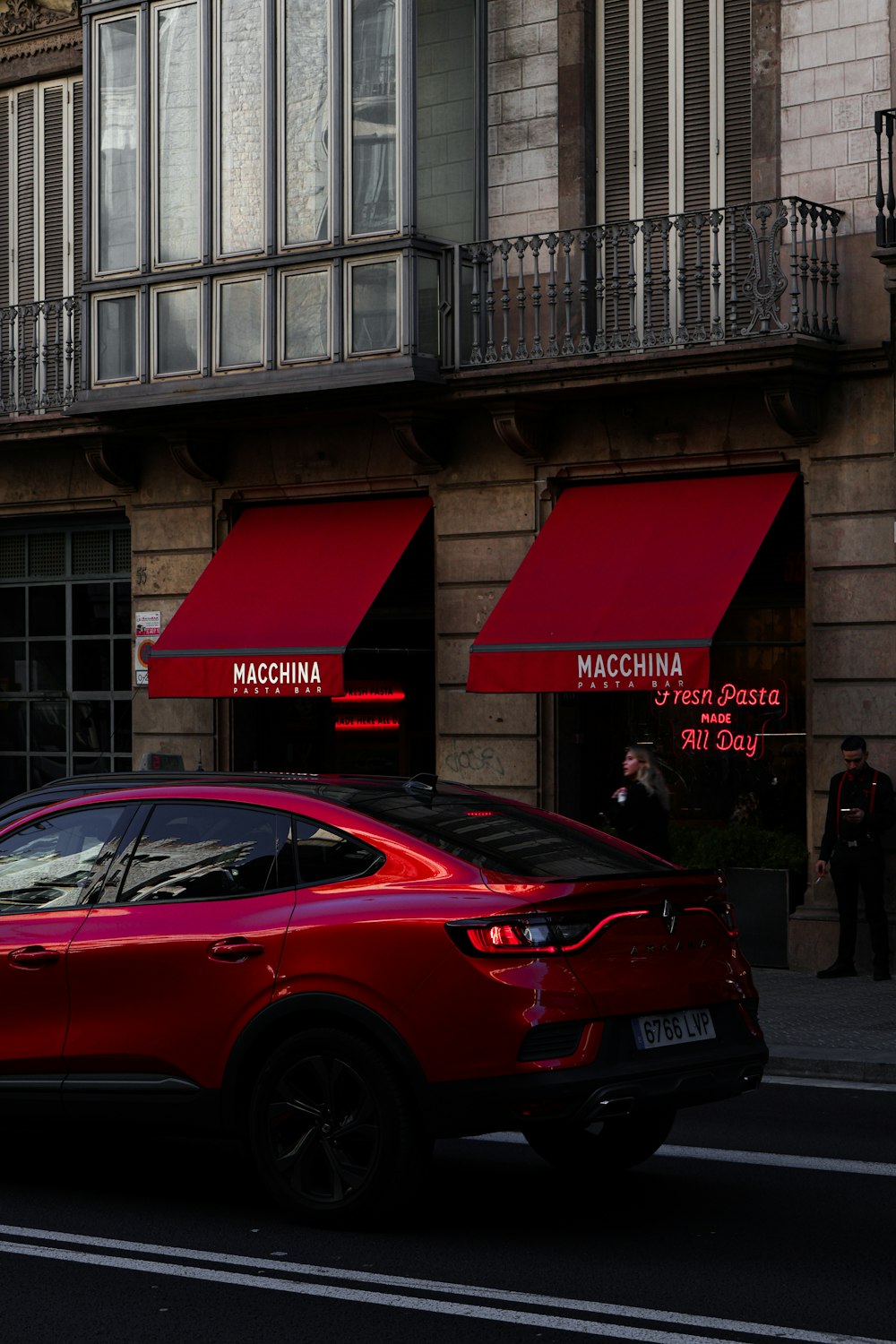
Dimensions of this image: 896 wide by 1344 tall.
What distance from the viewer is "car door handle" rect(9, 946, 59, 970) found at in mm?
7406

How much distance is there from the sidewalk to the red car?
10.8 ft

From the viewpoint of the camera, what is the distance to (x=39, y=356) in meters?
20.0

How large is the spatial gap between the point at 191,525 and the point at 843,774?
24.1ft

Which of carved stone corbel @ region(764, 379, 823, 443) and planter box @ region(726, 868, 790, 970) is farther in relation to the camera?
planter box @ region(726, 868, 790, 970)

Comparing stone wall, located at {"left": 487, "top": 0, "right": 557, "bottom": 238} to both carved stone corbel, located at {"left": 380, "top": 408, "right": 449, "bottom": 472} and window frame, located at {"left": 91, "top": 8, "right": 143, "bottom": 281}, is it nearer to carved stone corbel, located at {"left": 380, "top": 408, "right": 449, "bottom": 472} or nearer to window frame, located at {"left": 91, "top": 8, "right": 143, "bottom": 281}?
carved stone corbel, located at {"left": 380, "top": 408, "right": 449, "bottom": 472}

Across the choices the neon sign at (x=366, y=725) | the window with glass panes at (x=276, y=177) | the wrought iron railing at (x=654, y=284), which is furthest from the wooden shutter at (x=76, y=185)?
the neon sign at (x=366, y=725)

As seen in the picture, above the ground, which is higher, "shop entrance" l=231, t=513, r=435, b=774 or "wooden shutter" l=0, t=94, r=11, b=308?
"wooden shutter" l=0, t=94, r=11, b=308

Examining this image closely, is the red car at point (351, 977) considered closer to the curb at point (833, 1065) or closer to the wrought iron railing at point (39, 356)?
the curb at point (833, 1065)

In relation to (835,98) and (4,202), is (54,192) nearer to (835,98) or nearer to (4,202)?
(4,202)

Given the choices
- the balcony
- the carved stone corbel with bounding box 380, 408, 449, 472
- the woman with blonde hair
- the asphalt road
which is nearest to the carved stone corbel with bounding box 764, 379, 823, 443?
the balcony

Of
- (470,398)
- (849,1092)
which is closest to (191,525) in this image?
(470,398)

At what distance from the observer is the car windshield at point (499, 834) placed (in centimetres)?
702

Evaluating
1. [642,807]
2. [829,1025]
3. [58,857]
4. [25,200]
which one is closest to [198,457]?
[25,200]

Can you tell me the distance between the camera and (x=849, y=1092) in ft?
33.8
